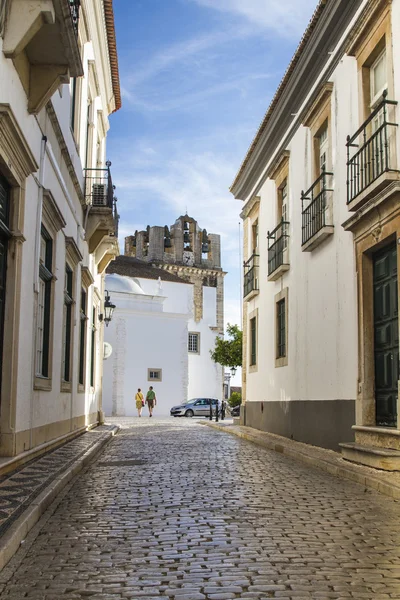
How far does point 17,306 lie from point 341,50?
7406 millimetres

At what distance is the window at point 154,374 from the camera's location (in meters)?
39.7

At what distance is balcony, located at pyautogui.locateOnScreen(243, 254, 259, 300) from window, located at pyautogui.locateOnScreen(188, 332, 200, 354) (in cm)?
3421

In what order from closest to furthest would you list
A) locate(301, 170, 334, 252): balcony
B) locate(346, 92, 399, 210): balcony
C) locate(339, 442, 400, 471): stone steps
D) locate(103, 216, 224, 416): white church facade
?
locate(339, 442, 400, 471): stone steps, locate(346, 92, 399, 210): balcony, locate(301, 170, 334, 252): balcony, locate(103, 216, 224, 416): white church facade

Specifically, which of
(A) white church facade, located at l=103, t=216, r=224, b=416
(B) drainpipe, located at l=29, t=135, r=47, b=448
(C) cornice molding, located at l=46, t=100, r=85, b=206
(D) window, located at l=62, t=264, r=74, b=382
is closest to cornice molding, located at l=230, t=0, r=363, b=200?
(C) cornice molding, located at l=46, t=100, r=85, b=206

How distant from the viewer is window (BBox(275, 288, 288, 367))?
15711 millimetres

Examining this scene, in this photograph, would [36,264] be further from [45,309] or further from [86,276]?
[86,276]

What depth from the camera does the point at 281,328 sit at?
16562 mm

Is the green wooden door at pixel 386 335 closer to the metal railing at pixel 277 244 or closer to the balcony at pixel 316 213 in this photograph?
the balcony at pixel 316 213

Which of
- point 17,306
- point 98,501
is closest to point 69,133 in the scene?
point 17,306

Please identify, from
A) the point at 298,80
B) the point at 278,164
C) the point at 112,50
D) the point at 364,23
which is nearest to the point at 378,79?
the point at 364,23

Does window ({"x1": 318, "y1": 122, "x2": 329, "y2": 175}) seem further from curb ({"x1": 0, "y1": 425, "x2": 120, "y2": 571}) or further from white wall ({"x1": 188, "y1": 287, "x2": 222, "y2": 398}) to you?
white wall ({"x1": 188, "y1": 287, "x2": 222, "y2": 398})

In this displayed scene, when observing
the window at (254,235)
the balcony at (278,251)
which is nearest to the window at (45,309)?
the balcony at (278,251)

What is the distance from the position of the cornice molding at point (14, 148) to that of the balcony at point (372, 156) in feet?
14.7

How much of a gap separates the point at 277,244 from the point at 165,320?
2471 centimetres
